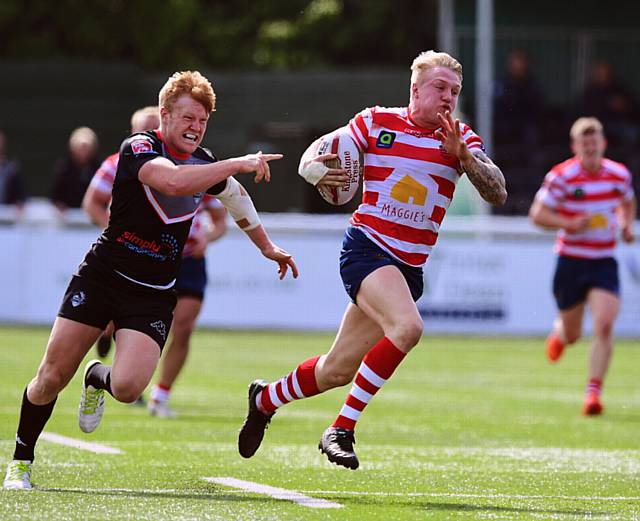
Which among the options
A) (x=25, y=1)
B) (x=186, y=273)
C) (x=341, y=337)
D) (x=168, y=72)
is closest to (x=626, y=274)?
(x=186, y=273)

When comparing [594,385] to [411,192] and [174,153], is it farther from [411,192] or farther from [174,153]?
[174,153]

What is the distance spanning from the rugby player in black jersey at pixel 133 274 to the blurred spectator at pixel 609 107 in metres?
18.1

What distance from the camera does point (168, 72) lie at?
105 ft

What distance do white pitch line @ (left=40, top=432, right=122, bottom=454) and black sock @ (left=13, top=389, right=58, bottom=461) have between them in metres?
1.52

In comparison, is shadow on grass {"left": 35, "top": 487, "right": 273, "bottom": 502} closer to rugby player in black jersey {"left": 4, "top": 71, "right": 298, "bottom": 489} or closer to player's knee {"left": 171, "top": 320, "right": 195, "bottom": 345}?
rugby player in black jersey {"left": 4, "top": 71, "right": 298, "bottom": 489}

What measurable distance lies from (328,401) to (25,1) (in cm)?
2123

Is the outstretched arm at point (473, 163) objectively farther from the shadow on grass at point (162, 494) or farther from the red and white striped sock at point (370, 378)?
the shadow on grass at point (162, 494)

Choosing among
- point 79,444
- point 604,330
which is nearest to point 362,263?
point 79,444

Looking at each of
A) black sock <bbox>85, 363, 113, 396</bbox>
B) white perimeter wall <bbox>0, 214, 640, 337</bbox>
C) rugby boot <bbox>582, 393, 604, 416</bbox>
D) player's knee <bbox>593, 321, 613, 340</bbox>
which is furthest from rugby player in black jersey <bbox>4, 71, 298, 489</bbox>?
white perimeter wall <bbox>0, 214, 640, 337</bbox>

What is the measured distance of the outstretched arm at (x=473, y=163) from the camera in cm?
748

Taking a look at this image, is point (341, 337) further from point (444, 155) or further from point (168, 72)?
point (168, 72)

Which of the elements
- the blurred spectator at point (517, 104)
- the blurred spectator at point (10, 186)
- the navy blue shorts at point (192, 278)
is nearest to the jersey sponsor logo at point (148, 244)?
the navy blue shorts at point (192, 278)

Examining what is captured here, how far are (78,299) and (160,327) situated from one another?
0.42 metres

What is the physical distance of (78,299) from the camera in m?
7.35
